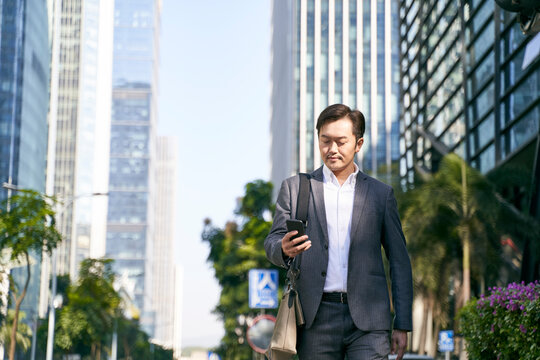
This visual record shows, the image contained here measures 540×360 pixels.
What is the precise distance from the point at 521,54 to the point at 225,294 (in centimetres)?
1532

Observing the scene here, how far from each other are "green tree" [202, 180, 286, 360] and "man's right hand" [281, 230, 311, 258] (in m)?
31.3

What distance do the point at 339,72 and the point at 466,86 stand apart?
149 ft

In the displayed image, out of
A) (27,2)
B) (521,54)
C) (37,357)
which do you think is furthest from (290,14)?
(521,54)

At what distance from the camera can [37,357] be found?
233ft

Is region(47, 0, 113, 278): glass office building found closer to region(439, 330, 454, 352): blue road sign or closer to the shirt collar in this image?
region(439, 330, 454, 352): blue road sign

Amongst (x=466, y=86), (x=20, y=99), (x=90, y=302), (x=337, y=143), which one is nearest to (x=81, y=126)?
(x=20, y=99)

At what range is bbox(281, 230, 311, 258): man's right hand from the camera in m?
3.57

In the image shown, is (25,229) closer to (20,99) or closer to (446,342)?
(446,342)

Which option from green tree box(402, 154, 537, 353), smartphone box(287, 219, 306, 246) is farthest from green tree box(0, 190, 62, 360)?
smartphone box(287, 219, 306, 246)

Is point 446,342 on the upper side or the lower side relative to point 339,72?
lower

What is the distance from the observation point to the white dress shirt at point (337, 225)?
3.83 metres

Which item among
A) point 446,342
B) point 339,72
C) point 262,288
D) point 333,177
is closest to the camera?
point 333,177

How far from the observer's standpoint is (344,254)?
12.7 feet

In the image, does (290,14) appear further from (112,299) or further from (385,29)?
(112,299)
